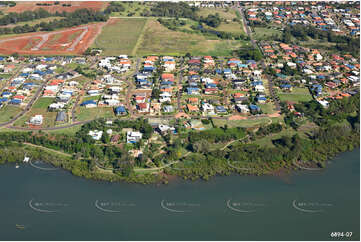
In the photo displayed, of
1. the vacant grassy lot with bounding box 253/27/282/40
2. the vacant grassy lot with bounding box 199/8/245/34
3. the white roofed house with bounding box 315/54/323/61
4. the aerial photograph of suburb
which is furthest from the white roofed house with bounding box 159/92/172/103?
the vacant grassy lot with bounding box 199/8/245/34

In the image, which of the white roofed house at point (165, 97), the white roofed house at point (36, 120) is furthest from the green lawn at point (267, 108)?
the white roofed house at point (36, 120)

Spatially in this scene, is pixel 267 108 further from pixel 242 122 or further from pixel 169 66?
pixel 169 66

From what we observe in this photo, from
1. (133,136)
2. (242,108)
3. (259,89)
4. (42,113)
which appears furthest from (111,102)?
(259,89)

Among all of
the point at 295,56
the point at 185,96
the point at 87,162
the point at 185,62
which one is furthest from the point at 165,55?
the point at 87,162

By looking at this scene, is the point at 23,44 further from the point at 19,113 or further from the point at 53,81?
the point at 19,113

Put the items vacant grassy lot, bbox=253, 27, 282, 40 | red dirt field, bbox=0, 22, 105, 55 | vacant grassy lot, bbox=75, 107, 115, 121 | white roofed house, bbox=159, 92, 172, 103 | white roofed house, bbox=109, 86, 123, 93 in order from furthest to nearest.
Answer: vacant grassy lot, bbox=253, 27, 282, 40 < red dirt field, bbox=0, 22, 105, 55 < white roofed house, bbox=109, 86, 123, 93 < white roofed house, bbox=159, 92, 172, 103 < vacant grassy lot, bbox=75, 107, 115, 121

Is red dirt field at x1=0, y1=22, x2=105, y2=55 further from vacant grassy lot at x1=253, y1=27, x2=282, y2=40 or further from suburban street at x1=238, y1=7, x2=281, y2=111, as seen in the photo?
vacant grassy lot at x1=253, y1=27, x2=282, y2=40
